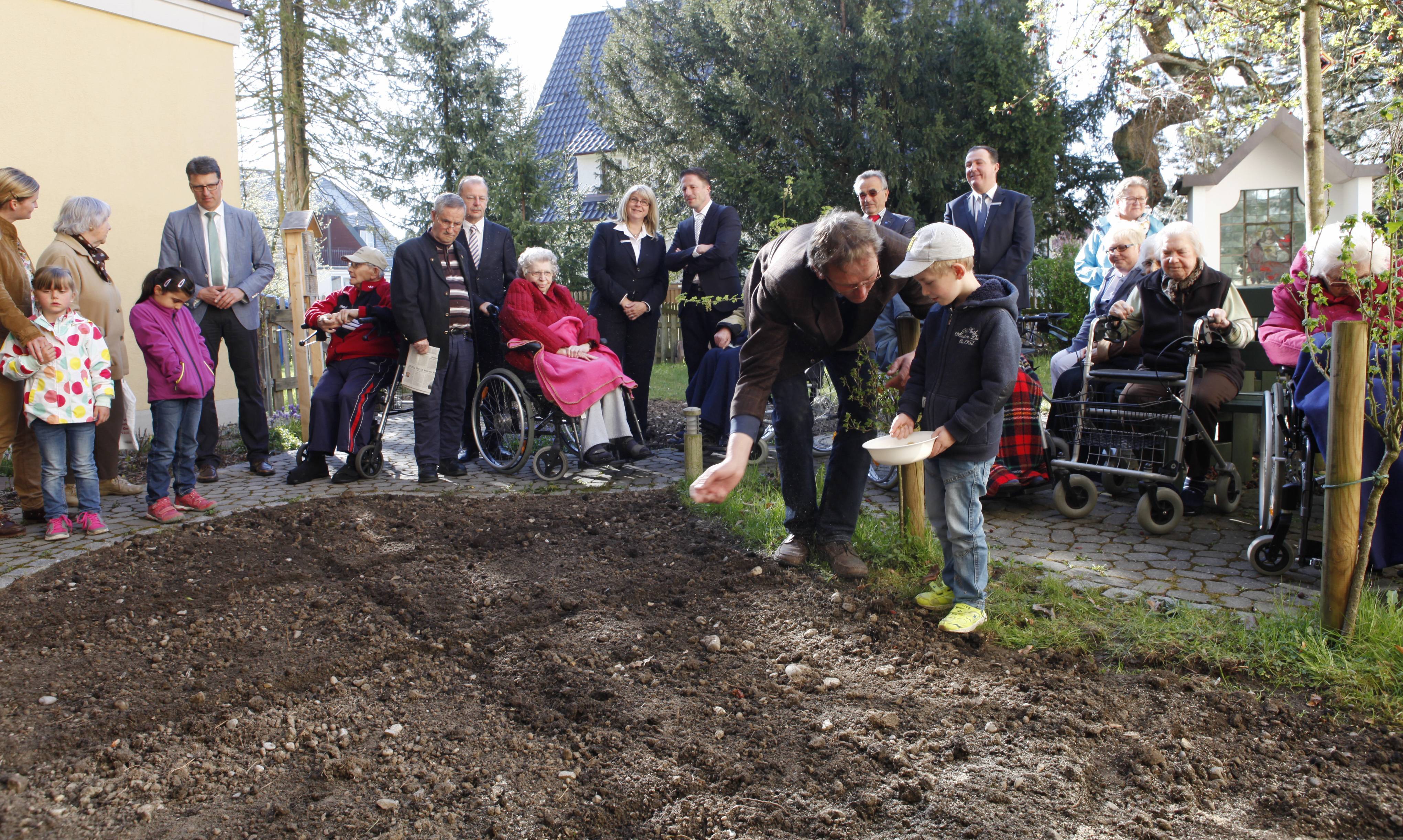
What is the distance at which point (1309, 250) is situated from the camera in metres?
4.11

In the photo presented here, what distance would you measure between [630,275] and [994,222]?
2725mm

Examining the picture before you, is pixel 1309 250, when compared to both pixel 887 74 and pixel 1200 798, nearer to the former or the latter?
pixel 1200 798

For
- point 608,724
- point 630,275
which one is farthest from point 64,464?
point 608,724

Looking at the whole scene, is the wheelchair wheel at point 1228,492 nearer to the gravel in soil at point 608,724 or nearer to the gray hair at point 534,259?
the gravel in soil at point 608,724

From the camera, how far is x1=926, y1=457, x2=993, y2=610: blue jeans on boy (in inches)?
139

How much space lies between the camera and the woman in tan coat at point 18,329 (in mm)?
5043

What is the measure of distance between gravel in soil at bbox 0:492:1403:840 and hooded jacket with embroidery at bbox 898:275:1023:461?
0.76 metres

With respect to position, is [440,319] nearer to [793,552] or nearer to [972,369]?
[793,552]

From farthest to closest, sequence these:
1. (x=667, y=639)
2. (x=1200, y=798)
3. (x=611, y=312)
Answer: (x=611, y=312) < (x=667, y=639) < (x=1200, y=798)

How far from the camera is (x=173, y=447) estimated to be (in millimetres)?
5668

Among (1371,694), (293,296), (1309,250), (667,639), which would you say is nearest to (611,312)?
(293,296)

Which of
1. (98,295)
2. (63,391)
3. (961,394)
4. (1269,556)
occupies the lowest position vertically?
(1269,556)

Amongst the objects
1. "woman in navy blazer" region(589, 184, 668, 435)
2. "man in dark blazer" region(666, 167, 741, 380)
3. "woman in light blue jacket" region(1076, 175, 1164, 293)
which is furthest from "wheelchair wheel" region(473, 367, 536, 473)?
"woman in light blue jacket" region(1076, 175, 1164, 293)

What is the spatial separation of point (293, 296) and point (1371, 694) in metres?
7.91
